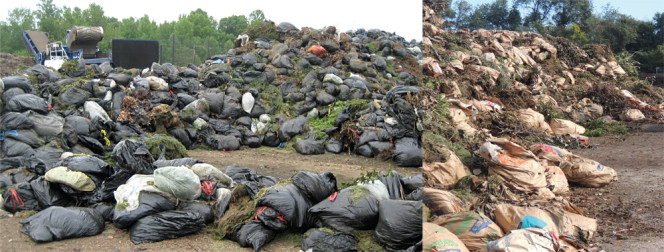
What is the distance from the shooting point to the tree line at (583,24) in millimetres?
3426

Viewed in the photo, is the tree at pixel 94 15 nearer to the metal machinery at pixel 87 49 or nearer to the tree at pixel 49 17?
the tree at pixel 49 17

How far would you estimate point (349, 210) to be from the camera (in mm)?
2918

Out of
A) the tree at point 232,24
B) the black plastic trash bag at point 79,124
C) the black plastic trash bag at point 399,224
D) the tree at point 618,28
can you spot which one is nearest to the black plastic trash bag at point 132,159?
the black plastic trash bag at point 399,224

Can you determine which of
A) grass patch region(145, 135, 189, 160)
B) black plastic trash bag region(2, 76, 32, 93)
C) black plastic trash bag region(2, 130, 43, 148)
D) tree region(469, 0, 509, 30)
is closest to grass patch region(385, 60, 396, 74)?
grass patch region(145, 135, 189, 160)

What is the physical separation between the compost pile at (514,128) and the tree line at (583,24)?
1.43 ft

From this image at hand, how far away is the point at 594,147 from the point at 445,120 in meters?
1.37

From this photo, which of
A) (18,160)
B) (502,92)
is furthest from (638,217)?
(18,160)

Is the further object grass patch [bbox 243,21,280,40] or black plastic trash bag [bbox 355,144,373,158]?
grass patch [bbox 243,21,280,40]

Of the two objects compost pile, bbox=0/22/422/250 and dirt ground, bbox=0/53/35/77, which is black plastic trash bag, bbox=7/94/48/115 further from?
dirt ground, bbox=0/53/35/77

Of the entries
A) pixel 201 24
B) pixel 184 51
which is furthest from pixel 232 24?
pixel 184 51

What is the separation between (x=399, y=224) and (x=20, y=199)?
283cm

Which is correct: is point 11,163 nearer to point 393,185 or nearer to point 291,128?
point 393,185

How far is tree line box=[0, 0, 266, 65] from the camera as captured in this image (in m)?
17.8

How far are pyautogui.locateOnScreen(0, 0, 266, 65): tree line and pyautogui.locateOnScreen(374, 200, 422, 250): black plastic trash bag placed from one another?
50.0ft
